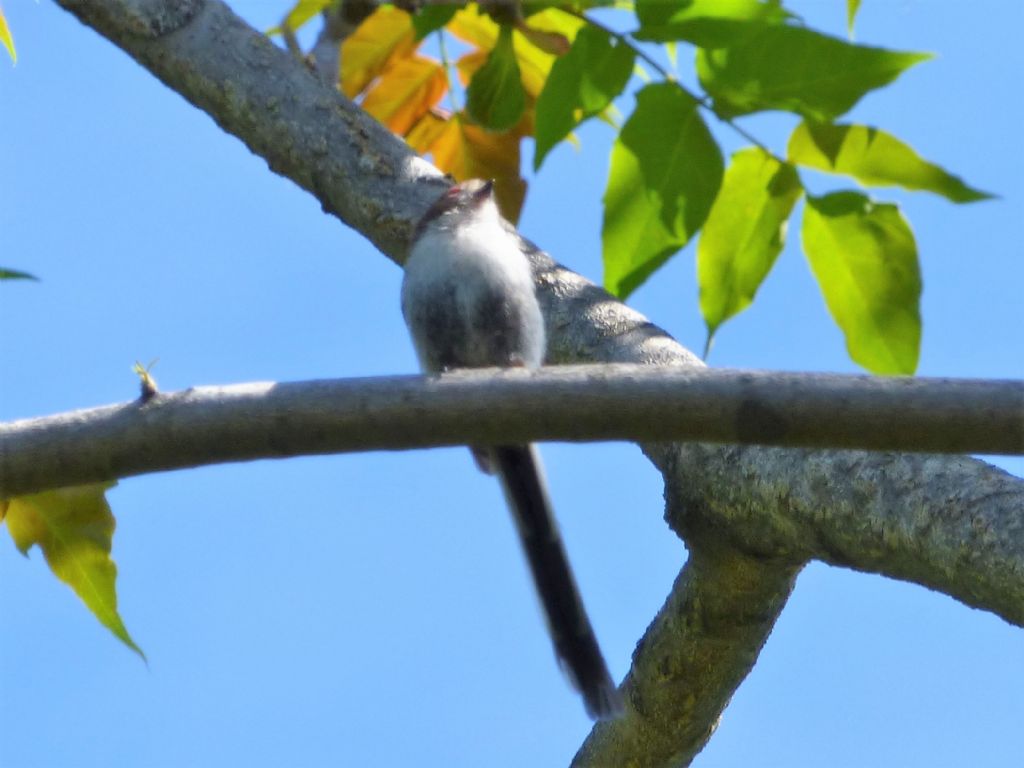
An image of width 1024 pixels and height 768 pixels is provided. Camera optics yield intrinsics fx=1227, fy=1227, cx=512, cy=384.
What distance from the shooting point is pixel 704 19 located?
246cm

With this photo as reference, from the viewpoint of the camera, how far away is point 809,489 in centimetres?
246

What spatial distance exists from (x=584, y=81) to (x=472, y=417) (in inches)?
37.1

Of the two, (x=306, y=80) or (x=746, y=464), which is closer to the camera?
(x=746, y=464)

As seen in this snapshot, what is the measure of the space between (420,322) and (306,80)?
89 cm

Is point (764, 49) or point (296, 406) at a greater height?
point (764, 49)

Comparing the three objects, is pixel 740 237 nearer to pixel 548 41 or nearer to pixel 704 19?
pixel 704 19

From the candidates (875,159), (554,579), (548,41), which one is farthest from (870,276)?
(554,579)

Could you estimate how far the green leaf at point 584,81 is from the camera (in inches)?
100

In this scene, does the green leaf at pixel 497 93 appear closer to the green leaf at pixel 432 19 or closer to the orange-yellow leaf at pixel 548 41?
the orange-yellow leaf at pixel 548 41

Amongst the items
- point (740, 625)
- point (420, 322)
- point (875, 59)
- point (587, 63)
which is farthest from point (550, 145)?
point (740, 625)

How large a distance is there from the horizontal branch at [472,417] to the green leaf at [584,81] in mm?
733

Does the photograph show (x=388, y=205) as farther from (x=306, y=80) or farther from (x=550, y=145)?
(x=550, y=145)

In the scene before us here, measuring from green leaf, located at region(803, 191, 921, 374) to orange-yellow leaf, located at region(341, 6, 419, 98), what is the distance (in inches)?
67.9

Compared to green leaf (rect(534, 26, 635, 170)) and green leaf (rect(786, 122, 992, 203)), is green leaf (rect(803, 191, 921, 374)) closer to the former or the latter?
green leaf (rect(786, 122, 992, 203))
